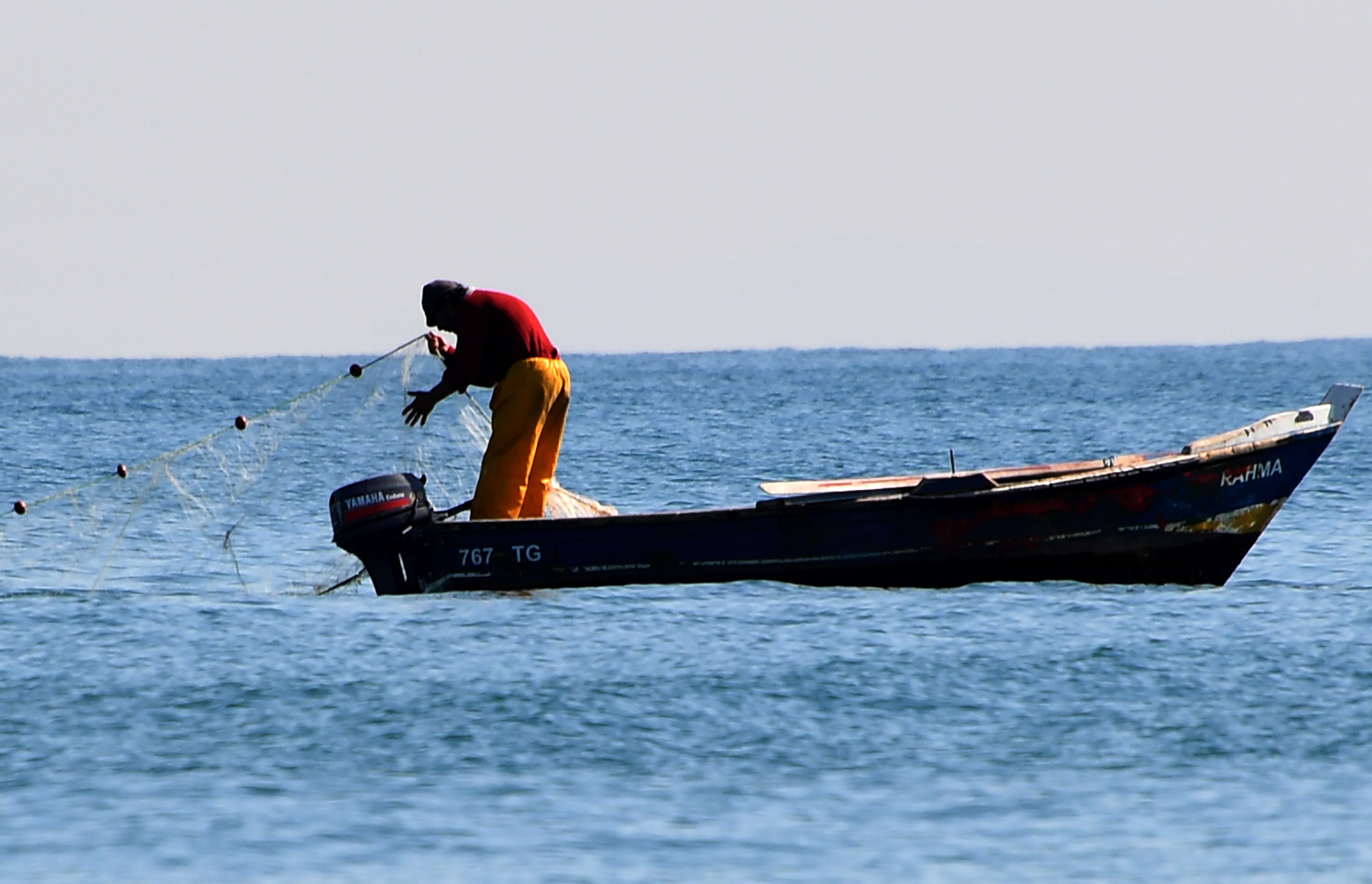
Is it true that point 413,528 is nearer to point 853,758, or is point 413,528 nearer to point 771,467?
point 853,758

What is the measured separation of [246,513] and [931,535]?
13810 mm

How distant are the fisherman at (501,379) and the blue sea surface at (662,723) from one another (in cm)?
107

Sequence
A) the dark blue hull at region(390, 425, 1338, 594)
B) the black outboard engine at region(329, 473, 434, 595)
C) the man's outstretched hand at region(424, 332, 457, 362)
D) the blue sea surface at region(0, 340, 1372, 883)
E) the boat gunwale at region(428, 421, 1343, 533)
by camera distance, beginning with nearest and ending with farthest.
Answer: the blue sea surface at region(0, 340, 1372, 883) → the boat gunwale at region(428, 421, 1343, 533) → the dark blue hull at region(390, 425, 1338, 594) → the black outboard engine at region(329, 473, 434, 595) → the man's outstretched hand at region(424, 332, 457, 362)

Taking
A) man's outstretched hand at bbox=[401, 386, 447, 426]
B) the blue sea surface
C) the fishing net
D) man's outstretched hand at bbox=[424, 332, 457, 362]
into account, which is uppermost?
→ man's outstretched hand at bbox=[424, 332, 457, 362]

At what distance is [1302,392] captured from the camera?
86188mm

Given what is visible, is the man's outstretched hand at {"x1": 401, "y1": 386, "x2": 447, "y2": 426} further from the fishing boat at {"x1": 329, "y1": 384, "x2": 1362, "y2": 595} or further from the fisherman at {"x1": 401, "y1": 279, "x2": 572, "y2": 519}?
the fishing boat at {"x1": 329, "y1": 384, "x2": 1362, "y2": 595}

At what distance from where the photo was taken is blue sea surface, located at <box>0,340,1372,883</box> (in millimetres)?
9055

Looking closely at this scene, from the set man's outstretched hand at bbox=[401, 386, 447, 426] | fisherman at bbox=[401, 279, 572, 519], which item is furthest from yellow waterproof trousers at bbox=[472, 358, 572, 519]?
man's outstretched hand at bbox=[401, 386, 447, 426]

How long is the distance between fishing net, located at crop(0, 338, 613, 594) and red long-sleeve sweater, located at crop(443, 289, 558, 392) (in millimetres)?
802

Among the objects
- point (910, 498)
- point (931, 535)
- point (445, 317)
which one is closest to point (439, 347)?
point (445, 317)

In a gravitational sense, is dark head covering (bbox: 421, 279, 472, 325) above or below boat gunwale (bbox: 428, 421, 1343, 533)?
above

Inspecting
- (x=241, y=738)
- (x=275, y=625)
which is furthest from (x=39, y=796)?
(x=275, y=625)

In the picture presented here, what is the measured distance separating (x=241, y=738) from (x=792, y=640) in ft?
14.8

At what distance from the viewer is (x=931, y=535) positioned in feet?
50.8
